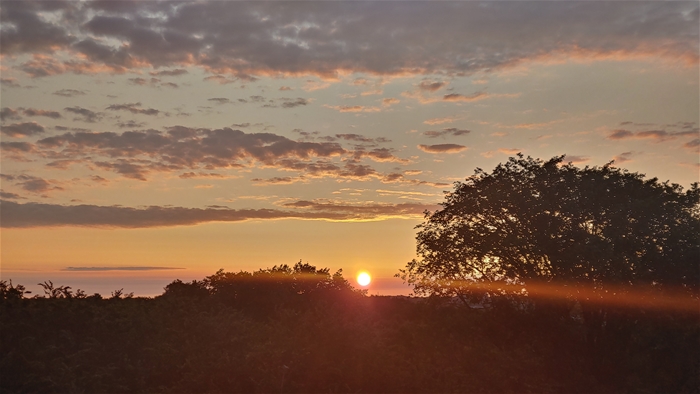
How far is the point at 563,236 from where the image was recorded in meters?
26.7

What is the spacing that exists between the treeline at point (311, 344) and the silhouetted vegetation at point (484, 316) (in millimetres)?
76

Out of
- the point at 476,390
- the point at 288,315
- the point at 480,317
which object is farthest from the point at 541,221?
the point at 288,315

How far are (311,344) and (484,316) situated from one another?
861 cm

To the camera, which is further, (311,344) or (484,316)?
(484,316)

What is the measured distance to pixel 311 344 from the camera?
24.0 m

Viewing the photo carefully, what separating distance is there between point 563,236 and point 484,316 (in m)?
5.05

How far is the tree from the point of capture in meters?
26.1

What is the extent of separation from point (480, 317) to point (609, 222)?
7.10m

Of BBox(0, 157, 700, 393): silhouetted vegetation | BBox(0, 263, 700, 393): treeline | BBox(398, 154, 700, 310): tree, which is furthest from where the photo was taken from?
BBox(398, 154, 700, 310): tree

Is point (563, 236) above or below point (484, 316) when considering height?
above

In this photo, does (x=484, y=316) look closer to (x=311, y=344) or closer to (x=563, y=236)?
(x=563, y=236)

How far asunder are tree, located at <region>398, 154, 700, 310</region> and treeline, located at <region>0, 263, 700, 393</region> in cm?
127

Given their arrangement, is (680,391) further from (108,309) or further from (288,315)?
(108,309)

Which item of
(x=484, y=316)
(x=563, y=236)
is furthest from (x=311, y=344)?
(x=563, y=236)
